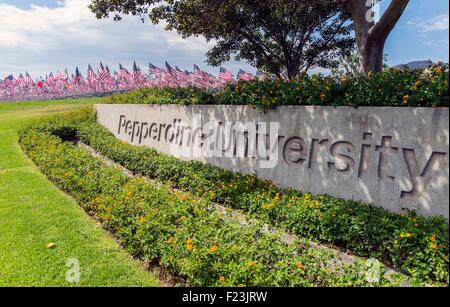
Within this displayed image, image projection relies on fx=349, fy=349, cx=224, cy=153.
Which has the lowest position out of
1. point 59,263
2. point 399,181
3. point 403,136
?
point 59,263

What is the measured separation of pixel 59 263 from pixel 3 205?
3091 mm

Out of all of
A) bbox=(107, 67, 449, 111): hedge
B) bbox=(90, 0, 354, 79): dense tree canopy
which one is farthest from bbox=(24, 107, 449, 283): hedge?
bbox=(90, 0, 354, 79): dense tree canopy

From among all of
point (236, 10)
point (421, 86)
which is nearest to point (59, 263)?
point (421, 86)

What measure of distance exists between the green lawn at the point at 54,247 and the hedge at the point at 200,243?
0.25m

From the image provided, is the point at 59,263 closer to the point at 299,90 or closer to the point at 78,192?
the point at 78,192

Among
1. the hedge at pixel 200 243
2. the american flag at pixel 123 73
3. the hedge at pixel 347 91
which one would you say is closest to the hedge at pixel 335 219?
the hedge at pixel 200 243

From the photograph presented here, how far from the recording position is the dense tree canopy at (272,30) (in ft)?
37.5

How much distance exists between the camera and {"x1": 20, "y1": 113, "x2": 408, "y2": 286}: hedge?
3.46 meters

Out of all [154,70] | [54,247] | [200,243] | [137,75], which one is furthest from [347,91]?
[137,75]

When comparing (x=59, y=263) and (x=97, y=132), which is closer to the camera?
(x=59, y=263)

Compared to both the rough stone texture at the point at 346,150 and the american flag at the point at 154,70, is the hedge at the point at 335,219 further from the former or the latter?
the american flag at the point at 154,70

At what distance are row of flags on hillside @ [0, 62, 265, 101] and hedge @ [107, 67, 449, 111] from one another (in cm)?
98

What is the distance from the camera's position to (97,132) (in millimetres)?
13367

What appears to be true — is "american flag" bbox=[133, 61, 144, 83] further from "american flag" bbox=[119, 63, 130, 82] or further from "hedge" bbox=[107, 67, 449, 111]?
"hedge" bbox=[107, 67, 449, 111]
